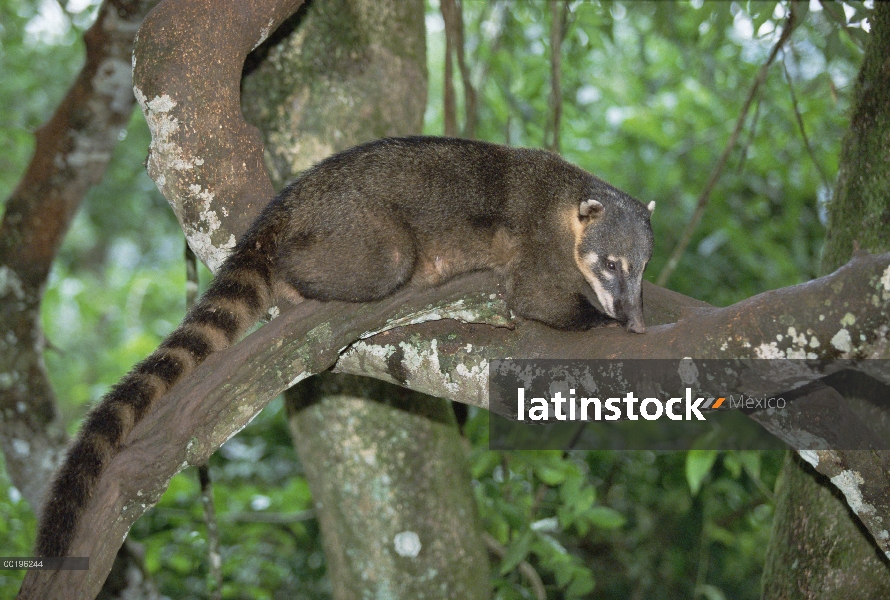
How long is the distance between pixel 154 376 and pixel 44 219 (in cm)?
247

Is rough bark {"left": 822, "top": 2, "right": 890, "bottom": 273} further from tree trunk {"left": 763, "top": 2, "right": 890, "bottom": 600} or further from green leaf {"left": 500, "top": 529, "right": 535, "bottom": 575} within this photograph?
green leaf {"left": 500, "top": 529, "right": 535, "bottom": 575}

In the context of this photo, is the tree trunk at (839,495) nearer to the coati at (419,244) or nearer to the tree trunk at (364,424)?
the coati at (419,244)

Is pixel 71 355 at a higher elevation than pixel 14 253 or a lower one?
lower

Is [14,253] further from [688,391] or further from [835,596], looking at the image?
[835,596]

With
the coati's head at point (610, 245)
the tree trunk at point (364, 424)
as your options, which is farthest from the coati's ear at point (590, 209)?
the tree trunk at point (364, 424)

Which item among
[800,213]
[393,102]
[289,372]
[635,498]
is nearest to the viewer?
[289,372]

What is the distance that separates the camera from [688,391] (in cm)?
231

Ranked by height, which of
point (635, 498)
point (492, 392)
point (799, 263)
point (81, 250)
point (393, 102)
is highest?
point (393, 102)

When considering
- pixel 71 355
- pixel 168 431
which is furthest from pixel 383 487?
pixel 71 355

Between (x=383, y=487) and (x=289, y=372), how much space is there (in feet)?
4.45

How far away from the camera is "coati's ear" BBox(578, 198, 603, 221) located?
332 centimetres

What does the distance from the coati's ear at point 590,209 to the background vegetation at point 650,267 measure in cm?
109

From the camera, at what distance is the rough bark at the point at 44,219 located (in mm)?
4395

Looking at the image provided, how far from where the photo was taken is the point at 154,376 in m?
2.60
